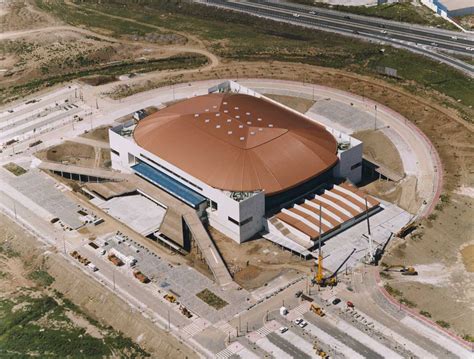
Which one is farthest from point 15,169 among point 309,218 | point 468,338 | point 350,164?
point 468,338

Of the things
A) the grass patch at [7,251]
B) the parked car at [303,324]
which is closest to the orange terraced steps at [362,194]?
the parked car at [303,324]

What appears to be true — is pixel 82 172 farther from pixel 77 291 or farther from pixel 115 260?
pixel 77 291

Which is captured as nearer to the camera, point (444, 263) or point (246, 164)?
point (444, 263)

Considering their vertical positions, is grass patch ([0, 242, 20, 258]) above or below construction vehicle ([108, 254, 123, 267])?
below

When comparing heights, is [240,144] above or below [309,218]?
above

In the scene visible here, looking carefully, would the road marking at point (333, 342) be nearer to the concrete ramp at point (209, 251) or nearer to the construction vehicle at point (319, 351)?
the construction vehicle at point (319, 351)

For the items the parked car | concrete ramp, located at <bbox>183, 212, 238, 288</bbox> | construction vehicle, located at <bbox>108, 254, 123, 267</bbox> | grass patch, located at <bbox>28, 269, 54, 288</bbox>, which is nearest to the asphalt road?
the parked car

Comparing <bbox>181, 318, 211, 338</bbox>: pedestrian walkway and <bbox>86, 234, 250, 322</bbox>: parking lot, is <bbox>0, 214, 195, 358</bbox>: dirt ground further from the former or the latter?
<bbox>86, 234, 250, 322</bbox>: parking lot
